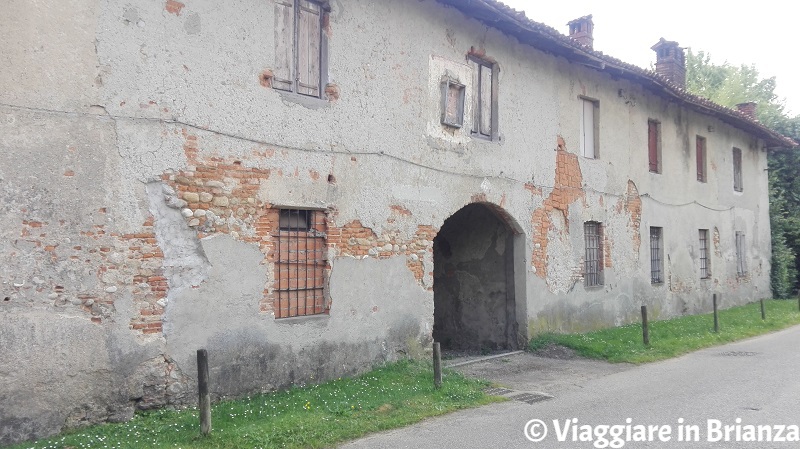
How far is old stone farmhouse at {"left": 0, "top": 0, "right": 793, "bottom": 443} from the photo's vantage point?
6.49 meters

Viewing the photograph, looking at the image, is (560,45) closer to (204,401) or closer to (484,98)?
(484,98)

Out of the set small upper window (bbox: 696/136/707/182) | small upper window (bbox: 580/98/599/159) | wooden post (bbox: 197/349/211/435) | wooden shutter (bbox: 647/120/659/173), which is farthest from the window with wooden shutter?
wooden post (bbox: 197/349/211/435)

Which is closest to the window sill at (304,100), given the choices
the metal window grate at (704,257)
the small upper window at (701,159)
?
the metal window grate at (704,257)

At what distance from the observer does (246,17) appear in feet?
26.6

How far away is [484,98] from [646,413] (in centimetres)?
646

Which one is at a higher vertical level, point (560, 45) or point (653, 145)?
point (560, 45)

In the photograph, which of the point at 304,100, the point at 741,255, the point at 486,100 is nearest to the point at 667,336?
the point at 486,100

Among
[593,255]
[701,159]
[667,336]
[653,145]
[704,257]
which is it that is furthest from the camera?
[701,159]

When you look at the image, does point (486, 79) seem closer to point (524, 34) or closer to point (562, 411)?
point (524, 34)

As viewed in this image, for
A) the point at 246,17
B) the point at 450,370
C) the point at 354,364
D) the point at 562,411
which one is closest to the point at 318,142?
the point at 246,17

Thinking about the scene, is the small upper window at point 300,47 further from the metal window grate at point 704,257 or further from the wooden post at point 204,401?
the metal window grate at point 704,257

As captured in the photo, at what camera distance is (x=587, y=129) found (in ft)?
46.8

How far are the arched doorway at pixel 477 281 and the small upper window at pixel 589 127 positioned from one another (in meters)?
3.22

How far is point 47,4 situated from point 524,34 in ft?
27.2
